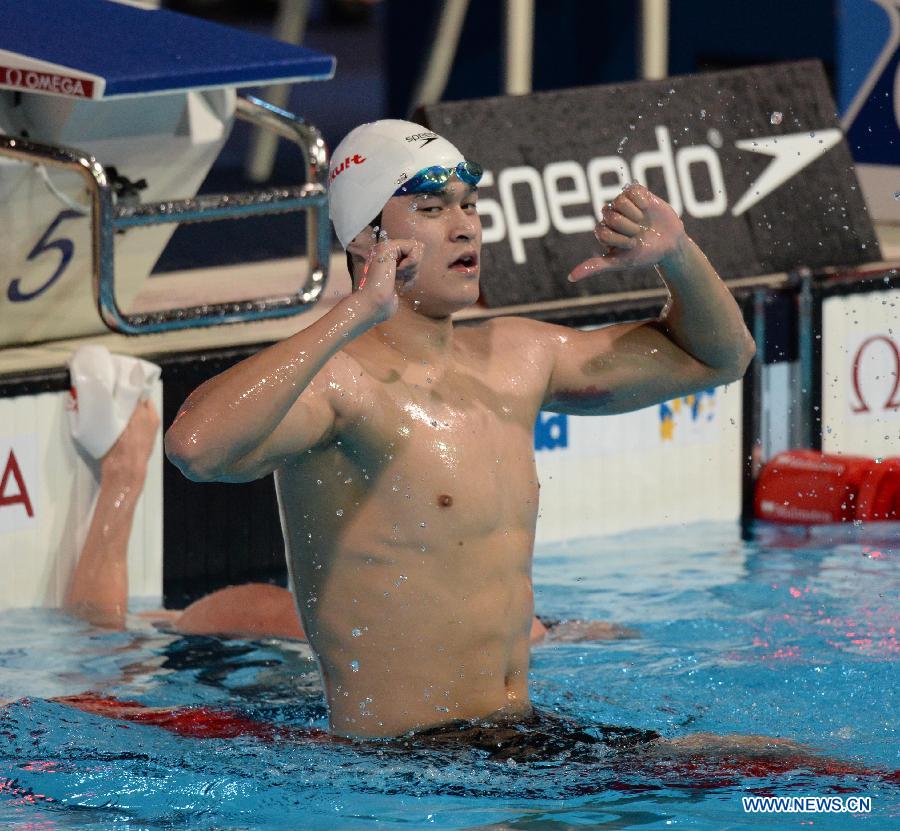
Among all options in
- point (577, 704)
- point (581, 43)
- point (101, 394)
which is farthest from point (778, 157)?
point (581, 43)

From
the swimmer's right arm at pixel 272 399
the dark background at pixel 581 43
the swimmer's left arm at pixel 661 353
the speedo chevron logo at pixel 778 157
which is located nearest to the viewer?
the swimmer's right arm at pixel 272 399

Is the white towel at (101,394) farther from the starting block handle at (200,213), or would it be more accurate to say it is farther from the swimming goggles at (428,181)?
the swimming goggles at (428,181)

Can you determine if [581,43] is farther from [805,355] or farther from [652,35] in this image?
[805,355]

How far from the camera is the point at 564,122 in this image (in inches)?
229

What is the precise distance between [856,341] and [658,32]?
2036 millimetres

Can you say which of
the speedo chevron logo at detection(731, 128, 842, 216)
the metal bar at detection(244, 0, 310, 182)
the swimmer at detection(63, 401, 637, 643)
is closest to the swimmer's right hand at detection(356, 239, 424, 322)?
the swimmer at detection(63, 401, 637, 643)

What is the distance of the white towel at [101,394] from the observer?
15.3ft

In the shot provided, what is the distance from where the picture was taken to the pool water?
3131 mm

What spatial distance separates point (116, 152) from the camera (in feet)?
16.8

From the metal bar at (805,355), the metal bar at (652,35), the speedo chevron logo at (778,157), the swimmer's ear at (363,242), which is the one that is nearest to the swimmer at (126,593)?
the metal bar at (805,355)

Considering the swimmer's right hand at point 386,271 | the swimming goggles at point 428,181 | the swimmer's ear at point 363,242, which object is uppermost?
the swimming goggles at point 428,181

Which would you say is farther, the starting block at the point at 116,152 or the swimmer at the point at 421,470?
the starting block at the point at 116,152

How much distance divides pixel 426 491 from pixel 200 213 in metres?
1.89

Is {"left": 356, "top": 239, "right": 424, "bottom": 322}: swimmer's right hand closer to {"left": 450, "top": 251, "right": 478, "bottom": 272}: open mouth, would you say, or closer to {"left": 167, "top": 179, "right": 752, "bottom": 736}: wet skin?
{"left": 167, "top": 179, "right": 752, "bottom": 736}: wet skin
